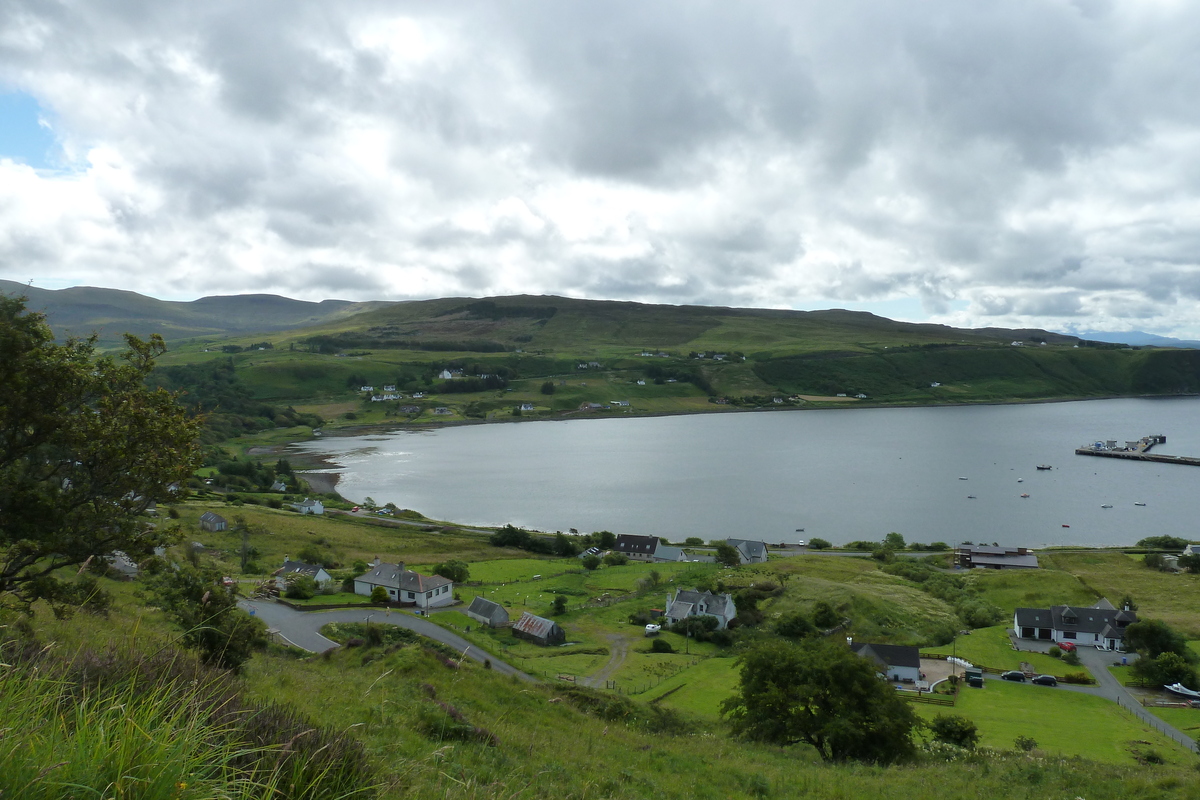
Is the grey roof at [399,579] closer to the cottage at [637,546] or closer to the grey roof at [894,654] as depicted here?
the cottage at [637,546]

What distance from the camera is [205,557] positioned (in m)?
39.9

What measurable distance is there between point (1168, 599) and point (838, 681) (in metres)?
43.1

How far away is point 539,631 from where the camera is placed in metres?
35.0

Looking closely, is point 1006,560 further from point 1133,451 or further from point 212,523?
point 1133,451

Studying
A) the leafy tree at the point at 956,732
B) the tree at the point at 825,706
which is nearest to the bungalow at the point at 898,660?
the leafy tree at the point at 956,732

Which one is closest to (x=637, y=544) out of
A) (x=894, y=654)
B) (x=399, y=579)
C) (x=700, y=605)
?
(x=700, y=605)

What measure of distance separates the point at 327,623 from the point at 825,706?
17.0 m

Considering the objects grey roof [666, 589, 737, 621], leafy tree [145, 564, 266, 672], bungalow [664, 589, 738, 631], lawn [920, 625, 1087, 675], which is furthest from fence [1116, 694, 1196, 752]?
leafy tree [145, 564, 266, 672]

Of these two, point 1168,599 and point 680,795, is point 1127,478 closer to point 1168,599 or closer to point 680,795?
point 1168,599

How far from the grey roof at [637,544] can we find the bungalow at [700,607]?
56.3 feet

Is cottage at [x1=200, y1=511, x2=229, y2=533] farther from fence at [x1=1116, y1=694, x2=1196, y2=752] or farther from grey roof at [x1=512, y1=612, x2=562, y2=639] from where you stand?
fence at [x1=1116, y1=694, x2=1196, y2=752]

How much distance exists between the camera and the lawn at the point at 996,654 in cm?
3588

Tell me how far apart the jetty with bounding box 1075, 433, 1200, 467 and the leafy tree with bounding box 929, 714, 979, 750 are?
113 m

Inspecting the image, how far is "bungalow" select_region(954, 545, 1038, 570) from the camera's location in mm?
57375
